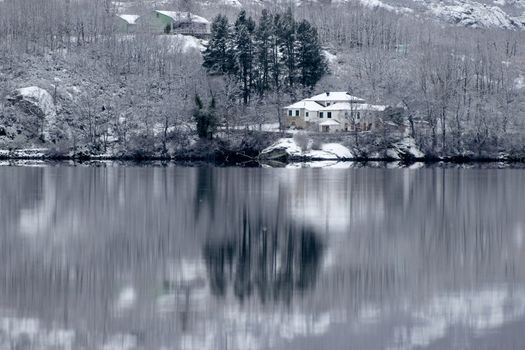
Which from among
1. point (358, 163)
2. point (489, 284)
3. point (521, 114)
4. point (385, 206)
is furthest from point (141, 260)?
point (521, 114)

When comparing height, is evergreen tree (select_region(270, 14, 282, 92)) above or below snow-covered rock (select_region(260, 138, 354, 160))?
above

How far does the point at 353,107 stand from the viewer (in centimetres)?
11506

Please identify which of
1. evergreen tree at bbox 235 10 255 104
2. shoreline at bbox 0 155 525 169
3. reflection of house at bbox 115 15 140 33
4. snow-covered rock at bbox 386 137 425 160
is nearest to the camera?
shoreline at bbox 0 155 525 169

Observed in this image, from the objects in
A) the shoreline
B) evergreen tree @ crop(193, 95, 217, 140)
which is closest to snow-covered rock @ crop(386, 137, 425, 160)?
the shoreline

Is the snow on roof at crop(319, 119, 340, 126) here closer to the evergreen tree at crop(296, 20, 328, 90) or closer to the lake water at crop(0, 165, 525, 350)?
the evergreen tree at crop(296, 20, 328, 90)

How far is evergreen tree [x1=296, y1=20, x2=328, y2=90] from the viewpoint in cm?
12006

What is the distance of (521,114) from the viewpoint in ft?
384

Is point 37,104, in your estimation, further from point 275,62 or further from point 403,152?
point 403,152

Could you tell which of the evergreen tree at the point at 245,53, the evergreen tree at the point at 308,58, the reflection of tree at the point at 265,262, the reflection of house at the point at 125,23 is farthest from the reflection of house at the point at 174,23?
the reflection of tree at the point at 265,262

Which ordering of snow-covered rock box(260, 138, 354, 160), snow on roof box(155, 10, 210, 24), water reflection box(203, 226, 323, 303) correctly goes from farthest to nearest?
snow on roof box(155, 10, 210, 24)
snow-covered rock box(260, 138, 354, 160)
water reflection box(203, 226, 323, 303)

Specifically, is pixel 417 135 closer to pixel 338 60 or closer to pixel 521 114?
pixel 521 114

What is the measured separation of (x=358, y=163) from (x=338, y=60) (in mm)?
45331

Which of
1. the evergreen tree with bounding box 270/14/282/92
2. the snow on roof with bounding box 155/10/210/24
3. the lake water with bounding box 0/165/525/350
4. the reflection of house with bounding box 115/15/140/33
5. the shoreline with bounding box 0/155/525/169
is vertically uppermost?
the snow on roof with bounding box 155/10/210/24

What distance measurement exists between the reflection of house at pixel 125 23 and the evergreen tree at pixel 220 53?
31802mm
